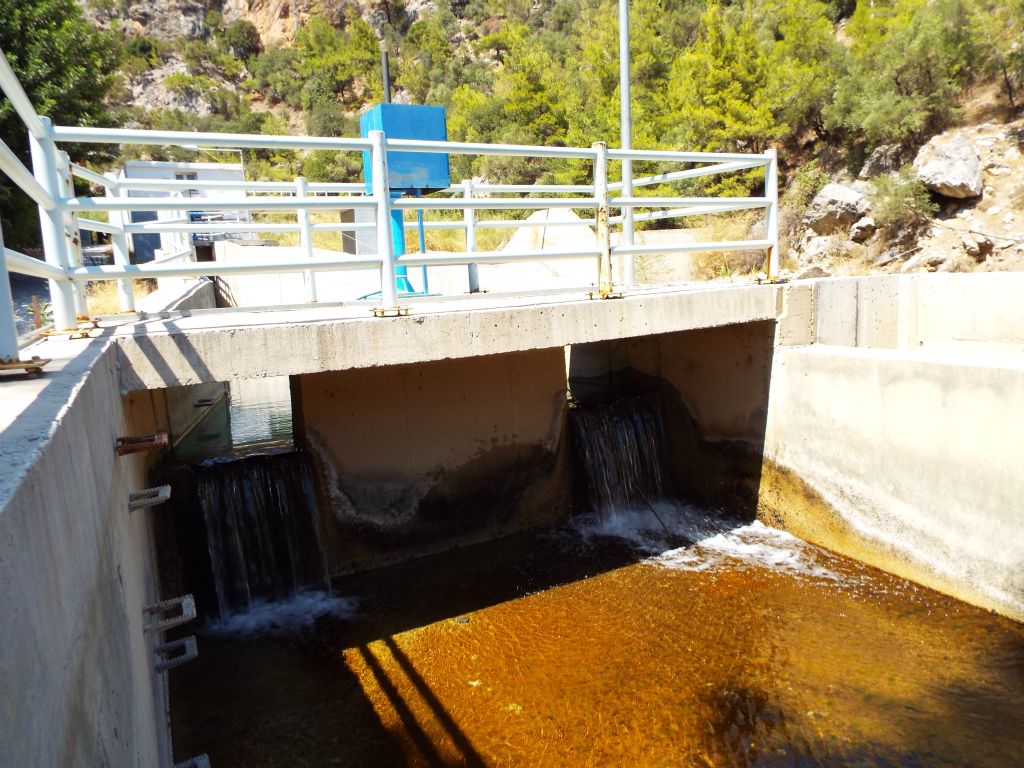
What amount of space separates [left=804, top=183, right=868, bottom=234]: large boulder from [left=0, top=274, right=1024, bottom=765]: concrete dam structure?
31.0 feet

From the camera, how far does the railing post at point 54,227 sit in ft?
12.9

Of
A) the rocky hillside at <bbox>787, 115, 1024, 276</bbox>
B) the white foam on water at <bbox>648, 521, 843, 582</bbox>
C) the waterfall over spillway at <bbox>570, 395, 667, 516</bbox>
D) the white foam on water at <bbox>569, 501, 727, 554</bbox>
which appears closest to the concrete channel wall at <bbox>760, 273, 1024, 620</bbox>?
the white foam on water at <bbox>648, 521, 843, 582</bbox>

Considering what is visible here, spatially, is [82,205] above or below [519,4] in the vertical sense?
below

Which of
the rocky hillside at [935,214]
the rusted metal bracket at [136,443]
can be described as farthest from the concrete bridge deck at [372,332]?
the rocky hillside at [935,214]

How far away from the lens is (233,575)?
6.01m

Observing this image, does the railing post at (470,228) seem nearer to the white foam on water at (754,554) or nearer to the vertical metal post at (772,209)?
the vertical metal post at (772,209)

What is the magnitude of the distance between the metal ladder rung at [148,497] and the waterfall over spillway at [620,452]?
16.1ft

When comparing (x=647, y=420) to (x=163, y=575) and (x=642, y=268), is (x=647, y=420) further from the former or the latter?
(x=642, y=268)

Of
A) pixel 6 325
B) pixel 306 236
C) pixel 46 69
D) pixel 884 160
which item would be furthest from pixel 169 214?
pixel 884 160

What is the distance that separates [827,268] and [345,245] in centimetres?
1072

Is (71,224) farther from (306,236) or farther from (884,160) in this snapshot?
(884,160)

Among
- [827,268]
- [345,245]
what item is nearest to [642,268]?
[827,268]

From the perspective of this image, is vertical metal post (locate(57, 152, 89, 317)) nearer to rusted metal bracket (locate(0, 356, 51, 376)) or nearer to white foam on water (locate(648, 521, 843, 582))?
rusted metal bracket (locate(0, 356, 51, 376))

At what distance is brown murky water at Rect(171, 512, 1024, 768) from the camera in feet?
13.6
